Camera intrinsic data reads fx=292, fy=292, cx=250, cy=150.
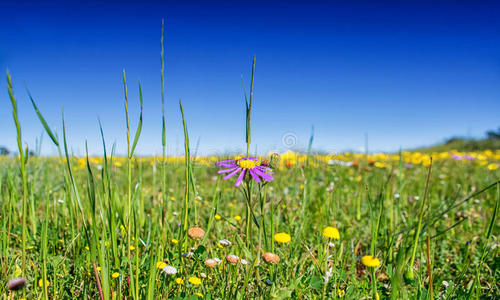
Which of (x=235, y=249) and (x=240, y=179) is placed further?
(x=235, y=249)

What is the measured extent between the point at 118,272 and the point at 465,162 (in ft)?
26.6

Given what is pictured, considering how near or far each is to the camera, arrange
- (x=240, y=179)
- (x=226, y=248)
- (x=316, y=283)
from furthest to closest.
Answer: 1. (x=226, y=248)
2. (x=316, y=283)
3. (x=240, y=179)

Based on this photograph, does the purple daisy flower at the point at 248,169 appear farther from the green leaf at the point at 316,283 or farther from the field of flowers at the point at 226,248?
the green leaf at the point at 316,283

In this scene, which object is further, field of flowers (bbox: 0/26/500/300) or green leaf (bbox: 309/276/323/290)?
green leaf (bbox: 309/276/323/290)

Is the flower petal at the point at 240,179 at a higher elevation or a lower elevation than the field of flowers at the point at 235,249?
higher

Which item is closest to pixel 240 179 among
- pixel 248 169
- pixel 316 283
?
pixel 248 169

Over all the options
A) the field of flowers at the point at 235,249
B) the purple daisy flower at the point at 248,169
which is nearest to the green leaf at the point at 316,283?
the field of flowers at the point at 235,249

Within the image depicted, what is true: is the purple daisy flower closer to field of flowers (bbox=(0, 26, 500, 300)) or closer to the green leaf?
field of flowers (bbox=(0, 26, 500, 300))

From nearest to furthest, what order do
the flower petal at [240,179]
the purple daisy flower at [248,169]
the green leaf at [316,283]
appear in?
1. the flower petal at [240,179]
2. the purple daisy flower at [248,169]
3. the green leaf at [316,283]

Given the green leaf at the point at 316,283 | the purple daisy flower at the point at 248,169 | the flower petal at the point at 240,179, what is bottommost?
the green leaf at the point at 316,283

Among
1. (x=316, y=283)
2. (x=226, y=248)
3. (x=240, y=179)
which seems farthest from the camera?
(x=226, y=248)

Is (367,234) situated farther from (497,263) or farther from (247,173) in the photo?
(247,173)

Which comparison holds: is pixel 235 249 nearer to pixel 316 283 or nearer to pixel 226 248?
pixel 226 248

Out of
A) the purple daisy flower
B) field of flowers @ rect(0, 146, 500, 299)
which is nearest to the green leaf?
field of flowers @ rect(0, 146, 500, 299)
